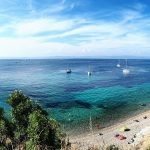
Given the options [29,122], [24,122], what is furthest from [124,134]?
[29,122]

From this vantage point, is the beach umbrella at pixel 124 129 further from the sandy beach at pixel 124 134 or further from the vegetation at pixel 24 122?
the vegetation at pixel 24 122

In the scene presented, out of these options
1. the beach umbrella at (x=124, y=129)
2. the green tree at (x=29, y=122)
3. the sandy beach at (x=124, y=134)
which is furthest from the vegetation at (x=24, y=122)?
the beach umbrella at (x=124, y=129)

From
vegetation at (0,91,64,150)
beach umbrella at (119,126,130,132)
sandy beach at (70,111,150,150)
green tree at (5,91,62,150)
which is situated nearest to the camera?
green tree at (5,91,62,150)

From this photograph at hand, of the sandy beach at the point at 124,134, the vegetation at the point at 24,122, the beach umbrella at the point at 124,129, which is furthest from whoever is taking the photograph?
the beach umbrella at the point at 124,129

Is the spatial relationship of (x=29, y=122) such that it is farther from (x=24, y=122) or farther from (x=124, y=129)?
(x=124, y=129)

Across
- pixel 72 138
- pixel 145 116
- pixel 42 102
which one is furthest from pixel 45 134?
pixel 42 102

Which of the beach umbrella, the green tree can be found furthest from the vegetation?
the beach umbrella

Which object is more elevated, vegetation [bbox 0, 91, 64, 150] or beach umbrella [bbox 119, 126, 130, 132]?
vegetation [bbox 0, 91, 64, 150]

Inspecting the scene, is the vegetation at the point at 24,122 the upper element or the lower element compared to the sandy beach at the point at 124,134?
upper

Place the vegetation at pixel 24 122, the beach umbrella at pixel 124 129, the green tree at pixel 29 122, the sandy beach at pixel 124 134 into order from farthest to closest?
the beach umbrella at pixel 124 129 < the sandy beach at pixel 124 134 < the vegetation at pixel 24 122 < the green tree at pixel 29 122

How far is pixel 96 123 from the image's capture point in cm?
5759

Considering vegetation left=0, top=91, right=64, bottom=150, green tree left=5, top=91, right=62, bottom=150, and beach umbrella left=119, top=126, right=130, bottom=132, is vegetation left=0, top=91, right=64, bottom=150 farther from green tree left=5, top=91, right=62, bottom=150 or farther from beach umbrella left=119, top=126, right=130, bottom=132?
beach umbrella left=119, top=126, right=130, bottom=132

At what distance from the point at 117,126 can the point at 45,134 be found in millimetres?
33770

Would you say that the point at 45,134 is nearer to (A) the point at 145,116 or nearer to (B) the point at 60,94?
(A) the point at 145,116
